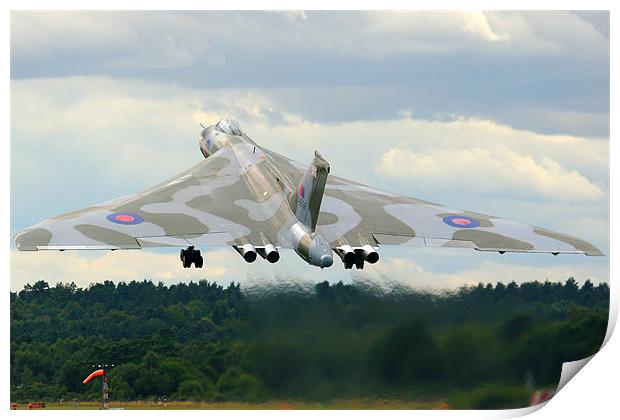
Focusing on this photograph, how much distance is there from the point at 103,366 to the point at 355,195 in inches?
388

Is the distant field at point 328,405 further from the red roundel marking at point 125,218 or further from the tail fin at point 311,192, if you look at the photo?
the red roundel marking at point 125,218

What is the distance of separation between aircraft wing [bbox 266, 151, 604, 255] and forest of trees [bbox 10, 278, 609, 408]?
1576mm

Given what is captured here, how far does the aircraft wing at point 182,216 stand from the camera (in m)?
54.9

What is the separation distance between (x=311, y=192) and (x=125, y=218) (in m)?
6.09

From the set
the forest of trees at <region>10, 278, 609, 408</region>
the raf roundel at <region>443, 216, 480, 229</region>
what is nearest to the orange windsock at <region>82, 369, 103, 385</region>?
the forest of trees at <region>10, 278, 609, 408</region>

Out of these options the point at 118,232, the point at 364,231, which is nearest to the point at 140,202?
the point at 118,232

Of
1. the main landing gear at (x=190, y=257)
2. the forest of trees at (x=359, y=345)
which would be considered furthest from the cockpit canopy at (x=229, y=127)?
the main landing gear at (x=190, y=257)

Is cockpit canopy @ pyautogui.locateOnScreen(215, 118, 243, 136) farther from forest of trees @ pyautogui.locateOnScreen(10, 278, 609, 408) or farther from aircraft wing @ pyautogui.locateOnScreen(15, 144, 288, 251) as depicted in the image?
forest of trees @ pyautogui.locateOnScreen(10, 278, 609, 408)

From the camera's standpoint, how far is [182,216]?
5759 centimetres

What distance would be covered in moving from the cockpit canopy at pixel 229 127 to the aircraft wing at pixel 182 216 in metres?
2.65

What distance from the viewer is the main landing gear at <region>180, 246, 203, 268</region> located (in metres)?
57.9

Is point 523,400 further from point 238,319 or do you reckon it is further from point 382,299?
point 238,319

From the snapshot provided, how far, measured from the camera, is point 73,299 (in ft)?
209

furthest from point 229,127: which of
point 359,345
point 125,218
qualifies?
point 359,345
